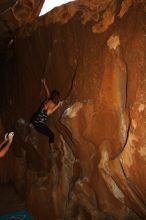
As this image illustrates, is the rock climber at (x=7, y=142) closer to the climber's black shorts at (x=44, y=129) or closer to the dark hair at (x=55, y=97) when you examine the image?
the climber's black shorts at (x=44, y=129)

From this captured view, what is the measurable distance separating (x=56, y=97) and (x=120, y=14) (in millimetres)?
2449

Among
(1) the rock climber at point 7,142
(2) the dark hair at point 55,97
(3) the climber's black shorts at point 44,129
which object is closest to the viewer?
(1) the rock climber at point 7,142

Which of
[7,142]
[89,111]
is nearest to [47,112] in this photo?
[89,111]

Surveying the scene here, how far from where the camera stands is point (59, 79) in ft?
21.6

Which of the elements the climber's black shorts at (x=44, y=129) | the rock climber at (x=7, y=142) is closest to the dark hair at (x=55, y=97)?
the climber's black shorts at (x=44, y=129)

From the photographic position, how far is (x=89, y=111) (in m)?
5.82

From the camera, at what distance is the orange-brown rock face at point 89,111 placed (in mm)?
5215

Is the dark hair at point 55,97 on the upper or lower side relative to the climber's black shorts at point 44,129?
upper

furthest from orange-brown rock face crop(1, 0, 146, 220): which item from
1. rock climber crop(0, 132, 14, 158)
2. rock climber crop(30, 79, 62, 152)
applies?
rock climber crop(0, 132, 14, 158)

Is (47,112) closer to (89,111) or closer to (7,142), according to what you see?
(89,111)

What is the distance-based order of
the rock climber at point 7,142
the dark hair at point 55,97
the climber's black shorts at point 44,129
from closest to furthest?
the rock climber at point 7,142 → the dark hair at point 55,97 → the climber's black shorts at point 44,129

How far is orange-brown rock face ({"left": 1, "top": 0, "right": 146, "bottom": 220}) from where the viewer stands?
5215 mm

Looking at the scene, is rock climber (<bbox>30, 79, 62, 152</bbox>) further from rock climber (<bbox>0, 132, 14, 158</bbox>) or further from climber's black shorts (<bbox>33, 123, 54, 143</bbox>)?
rock climber (<bbox>0, 132, 14, 158</bbox>)

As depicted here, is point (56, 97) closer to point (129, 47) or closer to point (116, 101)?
point (116, 101)
